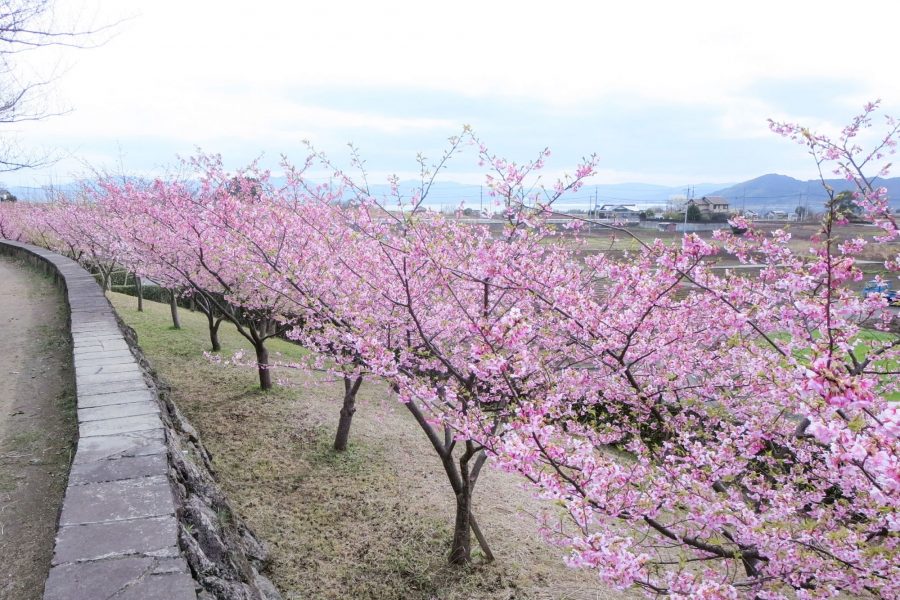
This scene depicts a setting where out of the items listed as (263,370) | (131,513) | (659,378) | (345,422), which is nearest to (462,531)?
(659,378)

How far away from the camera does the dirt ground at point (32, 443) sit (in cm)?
281

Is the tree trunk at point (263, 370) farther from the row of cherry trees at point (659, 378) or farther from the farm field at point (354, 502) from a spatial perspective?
the row of cherry trees at point (659, 378)

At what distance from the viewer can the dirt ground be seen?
2814 millimetres

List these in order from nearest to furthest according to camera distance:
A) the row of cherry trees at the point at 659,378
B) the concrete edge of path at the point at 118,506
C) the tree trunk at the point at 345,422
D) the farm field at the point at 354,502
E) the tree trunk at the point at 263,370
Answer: the concrete edge of path at the point at 118,506
the row of cherry trees at the point at 659,378
the farm field at the point at 354,502
the tree trunk at the point at 345,422
the tree trunk at the point at 263,370

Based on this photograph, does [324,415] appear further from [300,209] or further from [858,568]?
[858,568]

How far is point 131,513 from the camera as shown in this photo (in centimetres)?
254

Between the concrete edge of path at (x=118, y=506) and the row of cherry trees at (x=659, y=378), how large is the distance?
177 centimetres

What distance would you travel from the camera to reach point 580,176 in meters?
5.28

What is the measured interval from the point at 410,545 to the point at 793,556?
169 inches

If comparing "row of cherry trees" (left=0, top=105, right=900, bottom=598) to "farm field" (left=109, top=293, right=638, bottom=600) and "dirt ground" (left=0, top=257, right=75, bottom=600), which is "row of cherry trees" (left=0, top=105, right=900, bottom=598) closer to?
"farm field" (left=109, top=293, right=638, bottom=600)

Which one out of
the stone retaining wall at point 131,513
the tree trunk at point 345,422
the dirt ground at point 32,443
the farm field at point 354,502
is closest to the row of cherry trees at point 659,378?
the tree trunk at point 345,422

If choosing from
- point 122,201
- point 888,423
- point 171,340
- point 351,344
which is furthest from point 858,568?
point 122,201

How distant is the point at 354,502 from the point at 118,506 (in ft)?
15.5

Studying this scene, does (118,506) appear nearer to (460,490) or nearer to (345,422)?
(460,490)
